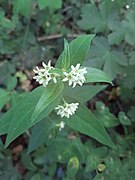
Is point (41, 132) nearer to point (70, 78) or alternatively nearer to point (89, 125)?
point (89, 125)

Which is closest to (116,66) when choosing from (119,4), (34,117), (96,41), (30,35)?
(96,41)

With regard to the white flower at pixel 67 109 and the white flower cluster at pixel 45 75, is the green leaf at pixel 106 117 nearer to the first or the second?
the white flower at pixel 67 109

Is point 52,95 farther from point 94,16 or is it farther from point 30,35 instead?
point 30,35

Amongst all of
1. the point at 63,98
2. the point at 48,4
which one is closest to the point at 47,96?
the point at 63,98

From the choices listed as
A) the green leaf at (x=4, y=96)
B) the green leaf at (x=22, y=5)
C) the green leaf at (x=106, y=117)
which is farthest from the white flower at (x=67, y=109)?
the green leaf at (x=22, y=5)

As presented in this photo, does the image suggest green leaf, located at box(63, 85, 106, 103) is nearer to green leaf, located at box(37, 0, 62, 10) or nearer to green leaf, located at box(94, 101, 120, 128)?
green leaf, located at box(94, 101, 120, 128)

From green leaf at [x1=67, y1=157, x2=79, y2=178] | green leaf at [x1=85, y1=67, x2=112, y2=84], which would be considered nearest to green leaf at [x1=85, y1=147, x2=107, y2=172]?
green leaf at [x1=67, y1=157, x2=79, y2=178]
